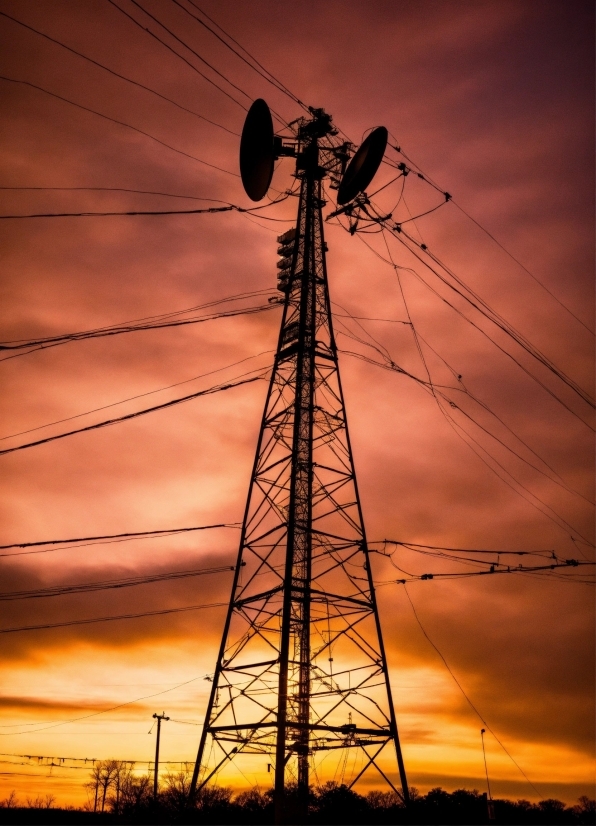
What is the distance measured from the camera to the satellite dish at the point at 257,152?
26641mm

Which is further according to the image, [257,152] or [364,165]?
[257,152]

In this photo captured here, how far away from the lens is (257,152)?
27.5 metres

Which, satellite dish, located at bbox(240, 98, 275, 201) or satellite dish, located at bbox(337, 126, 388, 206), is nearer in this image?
satellite dish, located at bbox(337, 126, 388, 206)

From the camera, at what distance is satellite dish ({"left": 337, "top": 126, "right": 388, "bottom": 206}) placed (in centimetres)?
2595

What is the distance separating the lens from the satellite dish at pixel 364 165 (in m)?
26.0

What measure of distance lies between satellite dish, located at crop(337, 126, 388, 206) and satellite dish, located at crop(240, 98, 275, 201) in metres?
2.83

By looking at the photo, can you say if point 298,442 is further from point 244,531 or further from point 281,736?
point 281,736

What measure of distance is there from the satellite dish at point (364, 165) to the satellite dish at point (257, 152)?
9.27 ft

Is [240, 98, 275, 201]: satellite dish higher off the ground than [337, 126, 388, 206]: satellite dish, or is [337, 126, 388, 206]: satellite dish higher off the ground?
[240, 98, 275, 201]: satellite dish

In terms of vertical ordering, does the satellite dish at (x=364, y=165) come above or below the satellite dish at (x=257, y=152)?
below

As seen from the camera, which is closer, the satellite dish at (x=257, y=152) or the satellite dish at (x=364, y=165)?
the satellite dish at (x=364, y=165)

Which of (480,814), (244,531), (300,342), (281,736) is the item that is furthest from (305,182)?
(480,814)

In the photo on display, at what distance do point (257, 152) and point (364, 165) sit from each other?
408cm

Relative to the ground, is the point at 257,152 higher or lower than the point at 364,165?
higher
